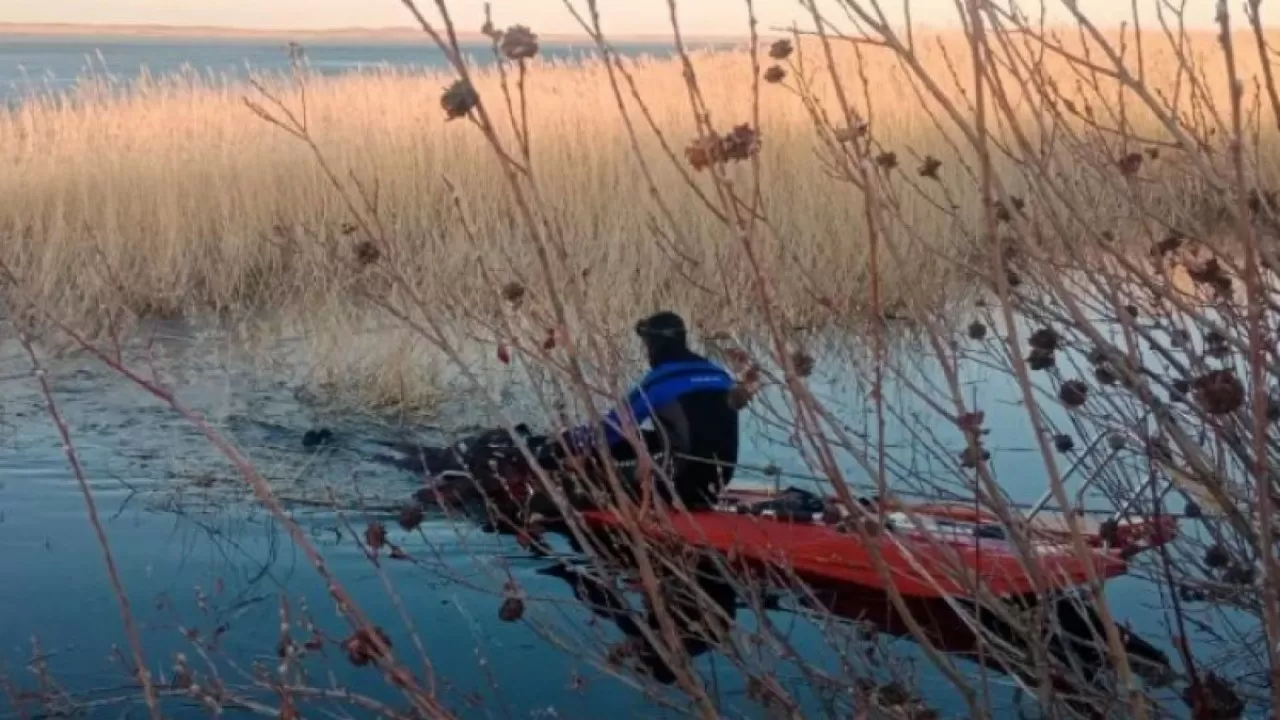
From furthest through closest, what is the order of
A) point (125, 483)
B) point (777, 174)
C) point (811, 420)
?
point (777, 174)
point (125, 483)
point (811, 420)

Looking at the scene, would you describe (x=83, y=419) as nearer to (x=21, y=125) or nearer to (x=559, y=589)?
(x=559, y=589)

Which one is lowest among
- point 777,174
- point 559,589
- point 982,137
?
→ point 559,589

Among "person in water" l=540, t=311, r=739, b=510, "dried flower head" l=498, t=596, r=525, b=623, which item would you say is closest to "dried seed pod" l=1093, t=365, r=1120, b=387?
"dried flower head" l=498, t=596, r=525, b=623

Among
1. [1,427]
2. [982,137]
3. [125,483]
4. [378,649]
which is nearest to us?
[982,137]

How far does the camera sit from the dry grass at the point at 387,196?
28.6ft

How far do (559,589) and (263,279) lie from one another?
5044 mm

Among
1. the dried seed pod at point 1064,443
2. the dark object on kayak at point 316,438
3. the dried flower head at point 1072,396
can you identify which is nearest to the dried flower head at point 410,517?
the dried flower head at point 1072,396

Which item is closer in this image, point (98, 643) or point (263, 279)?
point (98, 643)

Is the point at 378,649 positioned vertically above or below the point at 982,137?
below

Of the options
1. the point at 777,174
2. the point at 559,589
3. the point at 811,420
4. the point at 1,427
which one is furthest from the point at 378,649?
the point at 777,174

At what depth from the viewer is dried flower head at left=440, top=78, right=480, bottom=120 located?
146 cm

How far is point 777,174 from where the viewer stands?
32.1 ft

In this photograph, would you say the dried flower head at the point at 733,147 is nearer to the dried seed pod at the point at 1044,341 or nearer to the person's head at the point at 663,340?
the dried seed pod at the point at 1044,341

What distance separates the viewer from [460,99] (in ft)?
4.87
